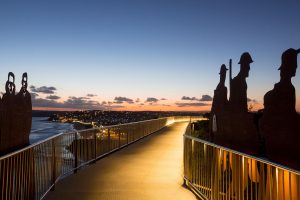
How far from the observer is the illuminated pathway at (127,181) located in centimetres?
805

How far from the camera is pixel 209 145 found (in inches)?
288

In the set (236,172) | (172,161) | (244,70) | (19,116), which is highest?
(244,70)

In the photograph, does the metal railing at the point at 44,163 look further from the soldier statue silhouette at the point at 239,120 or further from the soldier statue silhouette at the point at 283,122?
the soldier statue silhouette at the point at 283,122

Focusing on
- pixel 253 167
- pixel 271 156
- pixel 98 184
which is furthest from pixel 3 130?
pixel 253 167

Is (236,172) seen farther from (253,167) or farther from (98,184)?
(98,184)

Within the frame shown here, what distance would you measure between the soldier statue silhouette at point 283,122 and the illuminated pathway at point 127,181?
2310 mm

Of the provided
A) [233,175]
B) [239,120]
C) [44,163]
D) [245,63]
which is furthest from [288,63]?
[44,163]

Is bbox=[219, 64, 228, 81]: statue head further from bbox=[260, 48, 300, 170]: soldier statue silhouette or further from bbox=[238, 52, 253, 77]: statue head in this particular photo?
bbox=[260, 48, 300, 170]: soldier statue silhouette

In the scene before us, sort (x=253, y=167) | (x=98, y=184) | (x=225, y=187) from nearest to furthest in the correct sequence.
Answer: (x=253, y=167), (x=225, y=187), (x=98, y=184)

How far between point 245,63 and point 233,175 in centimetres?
675

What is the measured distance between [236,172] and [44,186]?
4.10 meters

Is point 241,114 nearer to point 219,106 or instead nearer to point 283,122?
point 219,106

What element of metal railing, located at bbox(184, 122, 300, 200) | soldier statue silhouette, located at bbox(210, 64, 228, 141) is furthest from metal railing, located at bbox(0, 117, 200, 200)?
soldier statue silhouette, located at bbox(210, 64, 228, 141)

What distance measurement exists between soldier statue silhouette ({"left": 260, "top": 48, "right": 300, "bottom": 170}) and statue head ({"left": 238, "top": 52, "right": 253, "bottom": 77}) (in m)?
2.78
